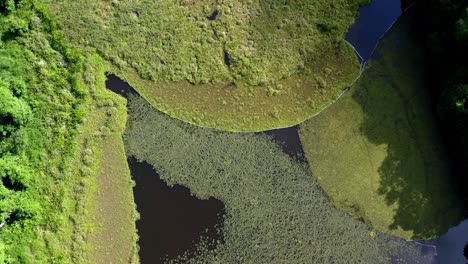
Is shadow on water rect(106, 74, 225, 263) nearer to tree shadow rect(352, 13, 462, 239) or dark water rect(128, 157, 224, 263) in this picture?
dark water rect(128, 157, 224, 263)

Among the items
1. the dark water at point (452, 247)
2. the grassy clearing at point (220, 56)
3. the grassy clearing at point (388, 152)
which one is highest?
the grassy clearing at point (220, 56)

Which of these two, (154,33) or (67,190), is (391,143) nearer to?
(154,33)

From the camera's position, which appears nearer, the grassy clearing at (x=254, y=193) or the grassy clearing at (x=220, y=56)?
the grassy clearing at (x=254, y=193)

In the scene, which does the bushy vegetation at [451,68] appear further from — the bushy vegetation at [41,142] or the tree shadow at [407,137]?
the bushy vegetation at [41,142]

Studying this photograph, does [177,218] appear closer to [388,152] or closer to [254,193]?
[254,193]

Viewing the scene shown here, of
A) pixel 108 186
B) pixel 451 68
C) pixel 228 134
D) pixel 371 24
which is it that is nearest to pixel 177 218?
pixel 108 186

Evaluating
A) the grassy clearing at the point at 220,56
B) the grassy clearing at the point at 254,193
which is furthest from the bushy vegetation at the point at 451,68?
the grassy clearing at the point at 254,193

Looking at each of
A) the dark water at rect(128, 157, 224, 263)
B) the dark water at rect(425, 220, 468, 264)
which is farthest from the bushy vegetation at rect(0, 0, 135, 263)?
the dark water at rect(425, 220, 468, 264)
